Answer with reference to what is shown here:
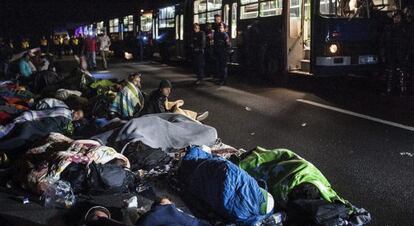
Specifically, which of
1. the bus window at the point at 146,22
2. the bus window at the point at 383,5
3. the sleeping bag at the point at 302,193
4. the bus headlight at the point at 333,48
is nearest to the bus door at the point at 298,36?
the bus headlight at the point at 333,48

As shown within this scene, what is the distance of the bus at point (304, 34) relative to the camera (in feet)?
39.5

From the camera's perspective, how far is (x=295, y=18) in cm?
1384

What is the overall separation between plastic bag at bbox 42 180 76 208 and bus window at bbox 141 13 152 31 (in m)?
22.6

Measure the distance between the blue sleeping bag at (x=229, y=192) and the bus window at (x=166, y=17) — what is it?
751 inches

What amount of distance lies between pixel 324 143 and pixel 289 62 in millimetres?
6753

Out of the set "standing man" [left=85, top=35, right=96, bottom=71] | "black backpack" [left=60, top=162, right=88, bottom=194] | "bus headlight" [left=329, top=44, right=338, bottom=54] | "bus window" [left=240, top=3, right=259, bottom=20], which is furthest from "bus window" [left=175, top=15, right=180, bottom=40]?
"black backpack" [left=60, top=162, right=88, bottom=194]

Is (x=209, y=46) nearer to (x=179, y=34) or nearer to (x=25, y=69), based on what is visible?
(x=25, y=69)

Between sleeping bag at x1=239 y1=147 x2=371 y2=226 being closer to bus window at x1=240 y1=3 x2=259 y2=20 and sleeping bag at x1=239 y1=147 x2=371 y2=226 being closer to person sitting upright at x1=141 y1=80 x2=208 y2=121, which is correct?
person sitting upright at x1=141 y1=80 x2=208 y2=121

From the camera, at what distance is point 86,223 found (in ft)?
13.9

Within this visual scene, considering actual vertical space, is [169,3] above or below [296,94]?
above

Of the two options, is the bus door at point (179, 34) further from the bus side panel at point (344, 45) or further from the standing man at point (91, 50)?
the bus side panel at point (344, 45)

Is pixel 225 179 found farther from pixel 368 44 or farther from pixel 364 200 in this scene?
pixel 368 44

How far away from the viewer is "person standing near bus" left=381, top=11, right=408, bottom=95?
11.3 m

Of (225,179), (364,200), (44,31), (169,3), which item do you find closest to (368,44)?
(364,200)
